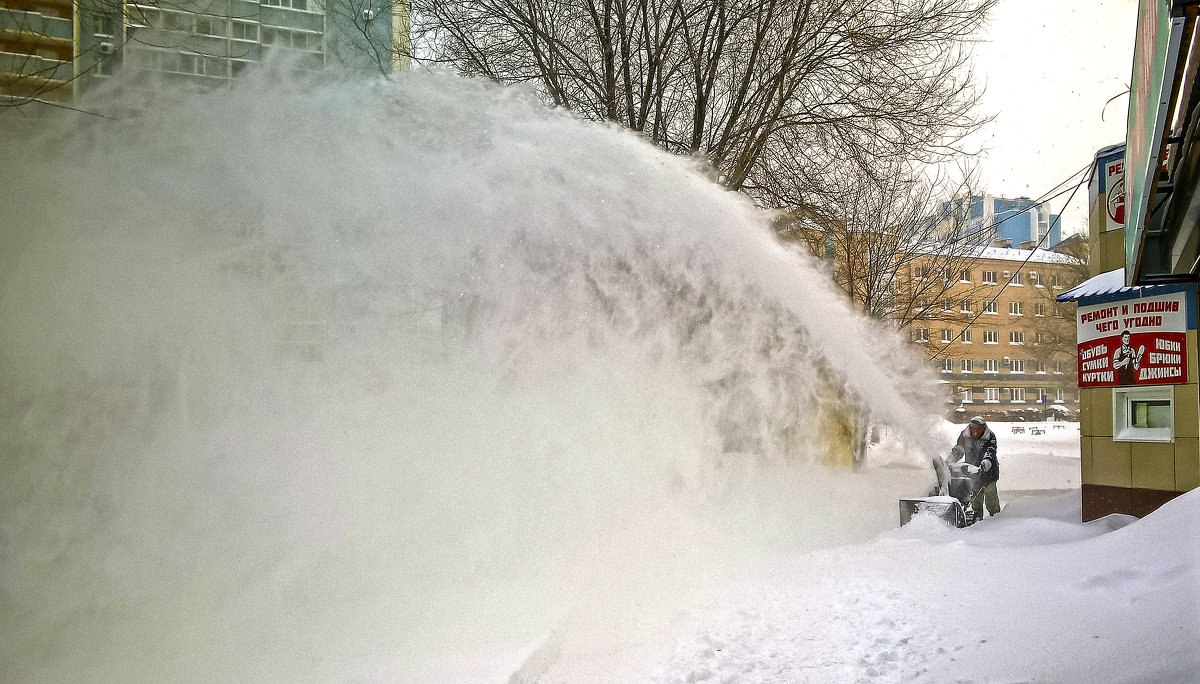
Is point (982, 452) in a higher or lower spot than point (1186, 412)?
lower

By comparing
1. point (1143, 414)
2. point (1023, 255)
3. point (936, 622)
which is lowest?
point (936, 622)

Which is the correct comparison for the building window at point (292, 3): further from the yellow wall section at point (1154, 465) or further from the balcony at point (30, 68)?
the yellow wall section at point (1154, 465)

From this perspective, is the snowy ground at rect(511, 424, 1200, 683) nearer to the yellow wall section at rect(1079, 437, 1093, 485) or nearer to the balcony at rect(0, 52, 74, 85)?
the yellow wall section at rect(1079, 437, 1093, 485)

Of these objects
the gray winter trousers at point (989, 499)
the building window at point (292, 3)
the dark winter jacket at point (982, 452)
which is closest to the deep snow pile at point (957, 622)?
the gray winter trousers at point (989, 499)

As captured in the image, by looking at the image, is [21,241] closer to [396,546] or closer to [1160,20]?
[396,546]

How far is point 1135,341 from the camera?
27.1 ft

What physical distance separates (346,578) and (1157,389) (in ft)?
25.1

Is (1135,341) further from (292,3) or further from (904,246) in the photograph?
(904,246)

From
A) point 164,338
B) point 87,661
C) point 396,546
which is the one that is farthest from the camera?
point 164,338

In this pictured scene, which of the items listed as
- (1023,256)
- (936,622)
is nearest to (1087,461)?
(936,622)

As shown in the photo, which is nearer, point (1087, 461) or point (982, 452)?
point (1087, 461)

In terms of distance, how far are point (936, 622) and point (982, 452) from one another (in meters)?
6.34

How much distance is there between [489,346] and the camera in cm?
980

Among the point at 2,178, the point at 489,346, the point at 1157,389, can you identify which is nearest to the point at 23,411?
the point at 2,178
